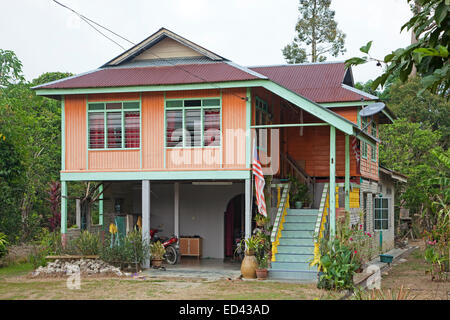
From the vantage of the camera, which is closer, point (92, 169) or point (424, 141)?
point (92, 169)

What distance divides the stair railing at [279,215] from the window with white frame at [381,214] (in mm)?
6934

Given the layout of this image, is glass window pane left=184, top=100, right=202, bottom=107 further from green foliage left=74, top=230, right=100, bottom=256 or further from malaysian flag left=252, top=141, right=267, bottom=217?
green foliage left=74, top=230, right=100, bottom=256

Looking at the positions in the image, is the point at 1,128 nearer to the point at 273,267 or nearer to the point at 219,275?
the point at 219,275

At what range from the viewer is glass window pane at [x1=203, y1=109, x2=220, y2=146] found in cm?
1739

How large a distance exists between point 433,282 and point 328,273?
3791 millimetres

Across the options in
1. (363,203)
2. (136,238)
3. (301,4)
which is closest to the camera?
(136,238)

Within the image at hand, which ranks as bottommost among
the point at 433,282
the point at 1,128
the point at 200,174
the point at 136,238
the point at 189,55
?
the point at 433,282

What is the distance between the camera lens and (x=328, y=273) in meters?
13.7

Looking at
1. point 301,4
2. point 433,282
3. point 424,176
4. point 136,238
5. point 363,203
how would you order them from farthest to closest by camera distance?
1. point 301,4
2. point 424,176
3. point 363,203
4. point 136,238
5. point 433,282

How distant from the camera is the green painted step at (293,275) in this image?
51.1 ft

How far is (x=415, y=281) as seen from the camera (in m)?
16.0

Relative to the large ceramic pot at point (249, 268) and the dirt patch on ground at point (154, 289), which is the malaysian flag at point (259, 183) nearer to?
the large ceramic pot at point (249, 268)

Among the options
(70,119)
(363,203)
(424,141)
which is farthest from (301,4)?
(70,119)

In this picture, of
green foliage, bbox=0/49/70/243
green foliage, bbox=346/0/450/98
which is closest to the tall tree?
green foliage, bbox=0/49/70/243
